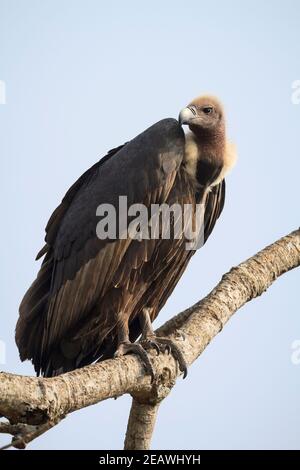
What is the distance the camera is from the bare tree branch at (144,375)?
4.96 meters

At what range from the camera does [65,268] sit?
8.06m

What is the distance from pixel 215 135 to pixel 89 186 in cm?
139

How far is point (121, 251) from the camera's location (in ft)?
25.3

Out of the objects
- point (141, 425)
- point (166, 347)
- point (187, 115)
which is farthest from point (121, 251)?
point (141, 425)

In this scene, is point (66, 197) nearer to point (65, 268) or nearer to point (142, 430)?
point (65, 268)

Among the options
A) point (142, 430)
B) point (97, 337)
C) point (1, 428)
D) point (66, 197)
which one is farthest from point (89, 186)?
point (1, 428)

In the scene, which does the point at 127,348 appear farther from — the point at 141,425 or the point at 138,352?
the point at 141,425

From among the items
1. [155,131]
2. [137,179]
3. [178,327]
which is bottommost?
[178,327]

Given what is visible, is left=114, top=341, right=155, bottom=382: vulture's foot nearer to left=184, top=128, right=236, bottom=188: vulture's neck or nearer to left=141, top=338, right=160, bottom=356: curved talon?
left=141, top=338, right=160, bottom=356: curved talon

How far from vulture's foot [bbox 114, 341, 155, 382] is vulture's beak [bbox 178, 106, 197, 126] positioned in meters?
2.22

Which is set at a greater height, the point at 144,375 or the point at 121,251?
the point at 121,251

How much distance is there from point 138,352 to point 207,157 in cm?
221

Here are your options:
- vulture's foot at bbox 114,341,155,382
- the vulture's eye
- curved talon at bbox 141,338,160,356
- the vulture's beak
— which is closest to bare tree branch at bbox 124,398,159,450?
vulture's foot at bbox 114,341,155,382

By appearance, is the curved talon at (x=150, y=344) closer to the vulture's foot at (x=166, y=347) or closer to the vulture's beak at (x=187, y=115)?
the vulture's foot at (x=166, y=347)
